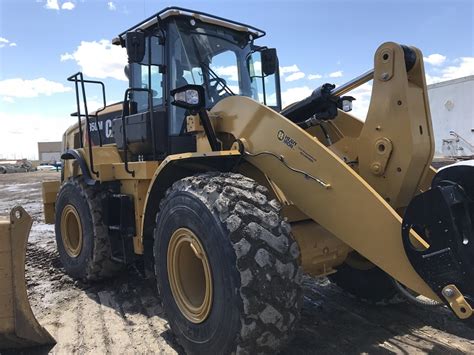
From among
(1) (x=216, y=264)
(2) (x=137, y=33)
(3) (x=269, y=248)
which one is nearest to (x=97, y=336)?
(1) (x=216, y=264)

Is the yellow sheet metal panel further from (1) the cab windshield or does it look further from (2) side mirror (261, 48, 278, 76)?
(2) side mirror (261, 48, 278, 76)

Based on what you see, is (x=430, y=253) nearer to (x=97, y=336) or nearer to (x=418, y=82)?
(x=418, y=82)

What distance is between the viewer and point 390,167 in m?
2.99

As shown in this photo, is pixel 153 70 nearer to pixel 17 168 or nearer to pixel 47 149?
pixel 17 168

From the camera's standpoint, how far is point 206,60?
4.45 m

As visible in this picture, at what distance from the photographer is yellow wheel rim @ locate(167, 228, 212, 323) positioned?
3.21 meters

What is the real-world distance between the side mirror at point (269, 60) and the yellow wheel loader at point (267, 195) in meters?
0.33

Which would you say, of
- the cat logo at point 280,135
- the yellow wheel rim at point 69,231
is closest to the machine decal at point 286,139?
the cat logo at point 280,135

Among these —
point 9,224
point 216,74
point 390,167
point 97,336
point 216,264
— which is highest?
point 216,74

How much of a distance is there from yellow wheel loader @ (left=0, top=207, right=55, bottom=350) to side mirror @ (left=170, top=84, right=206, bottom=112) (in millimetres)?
1498

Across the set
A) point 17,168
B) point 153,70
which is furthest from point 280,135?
point 17,168

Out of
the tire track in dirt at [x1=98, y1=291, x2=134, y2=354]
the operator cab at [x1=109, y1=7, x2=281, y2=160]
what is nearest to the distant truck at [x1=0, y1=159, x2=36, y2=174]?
the tire track in dirt at [x1=98, y1=291, x2=134, y2=354]

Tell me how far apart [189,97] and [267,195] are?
3.41ft

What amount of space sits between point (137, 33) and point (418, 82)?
2.35 meters
